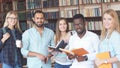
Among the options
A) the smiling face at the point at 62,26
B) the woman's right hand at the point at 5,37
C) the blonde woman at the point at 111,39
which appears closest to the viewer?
the blonde woman at the point at 111,39

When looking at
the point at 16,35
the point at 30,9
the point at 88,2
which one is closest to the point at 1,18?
the point at 30,9

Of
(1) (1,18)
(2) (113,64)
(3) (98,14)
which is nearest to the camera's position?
(2) (113,64)

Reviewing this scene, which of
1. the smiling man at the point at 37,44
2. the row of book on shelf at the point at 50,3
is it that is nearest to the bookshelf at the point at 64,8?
the row of book on shelf at the point at 50,3

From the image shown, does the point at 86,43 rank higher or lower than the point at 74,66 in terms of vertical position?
higher

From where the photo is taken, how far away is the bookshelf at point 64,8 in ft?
19.4

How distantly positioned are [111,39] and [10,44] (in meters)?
1.41

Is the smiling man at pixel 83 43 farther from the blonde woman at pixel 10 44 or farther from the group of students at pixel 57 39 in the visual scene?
the blonde woman at pixel 10 44

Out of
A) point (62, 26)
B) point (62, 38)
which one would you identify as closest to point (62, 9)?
point (62, 26)

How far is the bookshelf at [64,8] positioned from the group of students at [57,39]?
2086 millimetres

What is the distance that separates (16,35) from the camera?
349cm

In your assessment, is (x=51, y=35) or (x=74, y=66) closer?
(x=74, y=66)

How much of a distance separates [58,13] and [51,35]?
3.21 metres

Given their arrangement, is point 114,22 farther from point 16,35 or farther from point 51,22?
point 51,22

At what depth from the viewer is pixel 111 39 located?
263 centimetres
